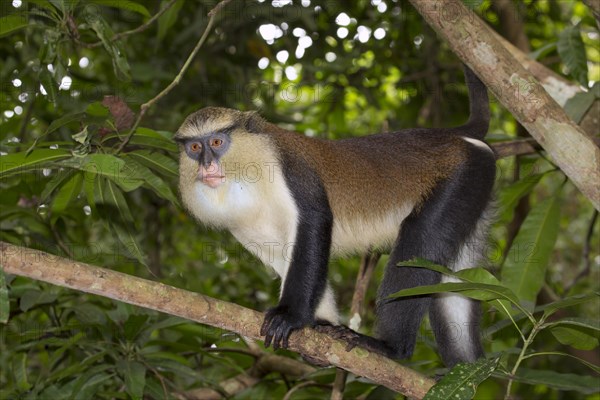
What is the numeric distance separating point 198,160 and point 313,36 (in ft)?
9.87

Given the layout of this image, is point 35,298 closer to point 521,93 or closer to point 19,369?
point 19,369

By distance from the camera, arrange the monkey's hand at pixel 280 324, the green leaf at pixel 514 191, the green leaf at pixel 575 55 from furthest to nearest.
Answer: the green leaf at pixel 514 191 < the green leaf at pixel 575 55 < the monkey's hand at pixel 280 324

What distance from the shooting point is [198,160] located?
12.9 ft

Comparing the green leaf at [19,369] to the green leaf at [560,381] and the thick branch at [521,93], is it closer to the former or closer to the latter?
the green leaf at [560,381]

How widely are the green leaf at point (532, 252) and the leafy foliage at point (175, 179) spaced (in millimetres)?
10

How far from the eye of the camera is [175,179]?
4570 mm

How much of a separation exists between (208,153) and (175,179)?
75 centimetres

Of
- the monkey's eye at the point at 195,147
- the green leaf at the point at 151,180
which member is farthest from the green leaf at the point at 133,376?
the monkey's eye at the point at 195,147

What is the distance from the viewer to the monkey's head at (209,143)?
152 inches

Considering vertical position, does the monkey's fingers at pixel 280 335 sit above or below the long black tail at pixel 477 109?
below

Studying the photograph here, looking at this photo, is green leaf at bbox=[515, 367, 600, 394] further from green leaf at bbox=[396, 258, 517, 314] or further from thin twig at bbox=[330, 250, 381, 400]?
green leaf at bbox=[396, 258, 517, 314]

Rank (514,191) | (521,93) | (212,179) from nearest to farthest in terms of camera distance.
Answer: (521,93) < (212,179) < (514,191)

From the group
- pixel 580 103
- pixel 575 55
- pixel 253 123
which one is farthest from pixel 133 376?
pixel 575 55

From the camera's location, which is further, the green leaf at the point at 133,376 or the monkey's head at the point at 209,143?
the monkey's head at the point at 209,143
